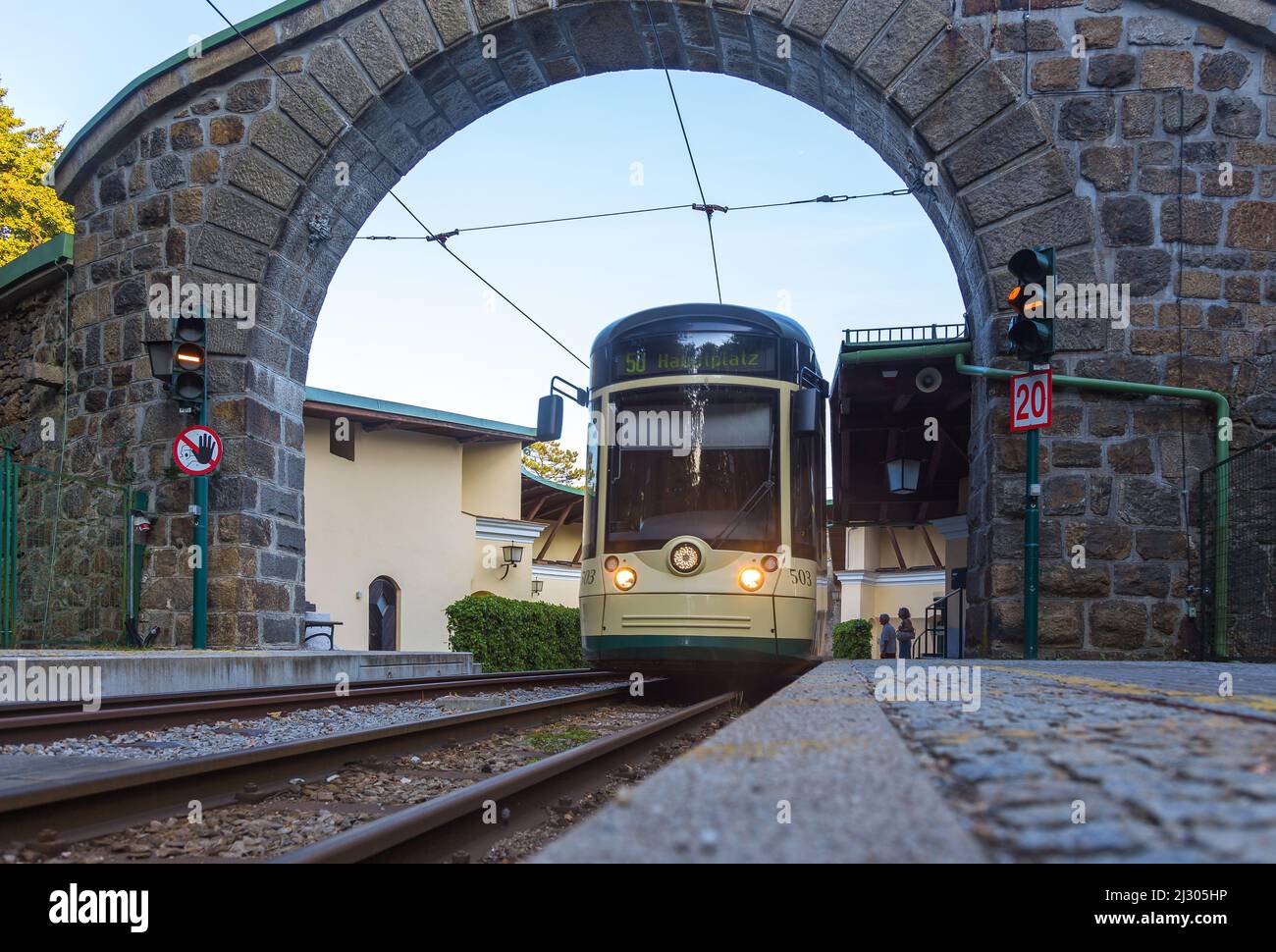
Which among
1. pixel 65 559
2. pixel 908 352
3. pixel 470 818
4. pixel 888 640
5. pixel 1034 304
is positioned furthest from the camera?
pixel 888 640

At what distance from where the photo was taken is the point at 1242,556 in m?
7.93

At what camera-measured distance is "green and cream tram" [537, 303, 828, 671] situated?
872 cm

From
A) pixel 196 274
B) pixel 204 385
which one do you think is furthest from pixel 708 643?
pixel 196 274

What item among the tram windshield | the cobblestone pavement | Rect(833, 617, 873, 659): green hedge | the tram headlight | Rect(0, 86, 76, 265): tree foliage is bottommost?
Rect(833, 617, 873, 659): green hedge

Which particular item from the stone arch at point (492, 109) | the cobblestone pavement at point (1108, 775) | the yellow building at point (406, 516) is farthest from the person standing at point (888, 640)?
the cobblestone pavement at point (1108, 775)

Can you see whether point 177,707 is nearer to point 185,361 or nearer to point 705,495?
point 705,495

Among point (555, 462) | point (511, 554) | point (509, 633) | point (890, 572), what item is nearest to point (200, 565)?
point (509, 633)

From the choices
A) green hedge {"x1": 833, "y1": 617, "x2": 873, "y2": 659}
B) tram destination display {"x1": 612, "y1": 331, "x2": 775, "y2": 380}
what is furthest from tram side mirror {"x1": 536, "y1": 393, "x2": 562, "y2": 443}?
green hedge {"x1": 833, "y1": 617, "x2": 873, "y2": 659}

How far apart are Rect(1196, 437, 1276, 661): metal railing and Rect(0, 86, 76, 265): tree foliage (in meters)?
27.0

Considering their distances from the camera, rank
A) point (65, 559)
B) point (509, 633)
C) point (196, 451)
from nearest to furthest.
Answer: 1. point (196, 451)
2. point (65, 559)
3. point (509, 633)

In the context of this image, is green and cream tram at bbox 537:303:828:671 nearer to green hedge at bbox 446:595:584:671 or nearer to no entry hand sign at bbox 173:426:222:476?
no entry hand sign at bbox 173:426:222:476

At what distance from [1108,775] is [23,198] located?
101ft

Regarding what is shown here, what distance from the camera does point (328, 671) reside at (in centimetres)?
1011
